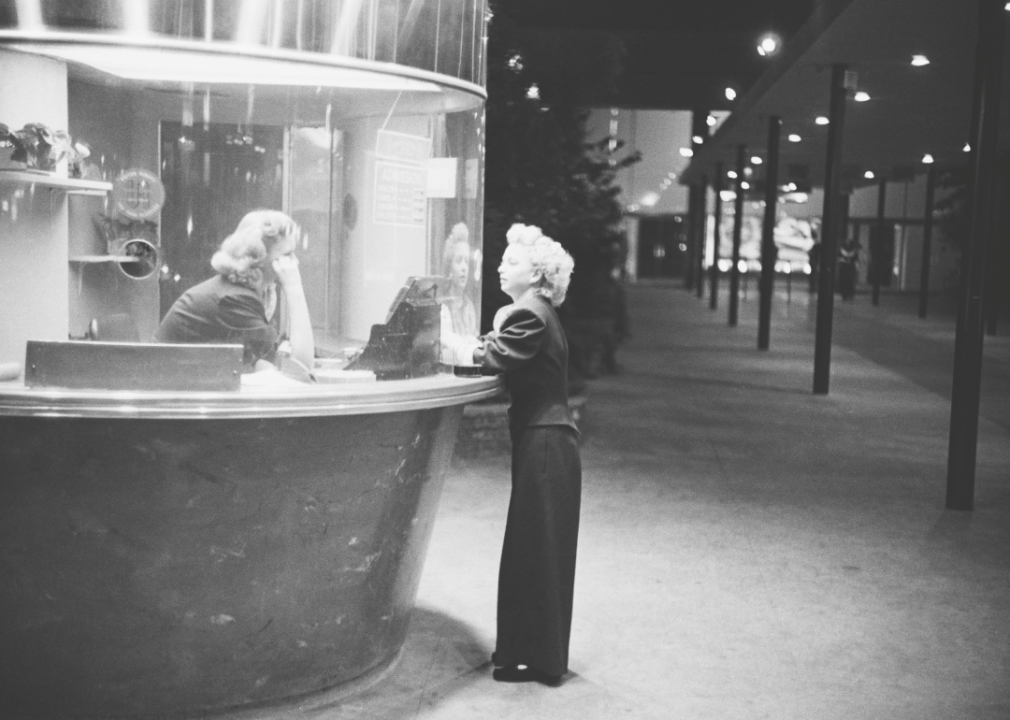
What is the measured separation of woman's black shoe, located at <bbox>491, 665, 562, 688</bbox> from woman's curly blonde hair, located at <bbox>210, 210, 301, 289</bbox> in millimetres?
2004

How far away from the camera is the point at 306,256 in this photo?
5.04m

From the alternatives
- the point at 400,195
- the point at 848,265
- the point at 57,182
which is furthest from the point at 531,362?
the point at 848,265

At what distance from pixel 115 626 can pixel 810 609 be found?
12.2ft

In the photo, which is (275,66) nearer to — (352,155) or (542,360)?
(352,155)

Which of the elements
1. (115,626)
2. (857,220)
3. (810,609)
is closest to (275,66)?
(115,626)

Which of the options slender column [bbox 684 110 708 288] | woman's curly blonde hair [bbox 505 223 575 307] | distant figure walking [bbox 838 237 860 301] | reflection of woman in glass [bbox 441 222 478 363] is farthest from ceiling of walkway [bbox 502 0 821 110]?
woman's curly blonde hair [bbox 505 223 575 307]

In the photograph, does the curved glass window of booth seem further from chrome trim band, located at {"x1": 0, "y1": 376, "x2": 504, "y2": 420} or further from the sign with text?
the sign with text

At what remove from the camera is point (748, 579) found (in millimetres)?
7504

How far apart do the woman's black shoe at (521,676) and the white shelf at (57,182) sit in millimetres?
2579

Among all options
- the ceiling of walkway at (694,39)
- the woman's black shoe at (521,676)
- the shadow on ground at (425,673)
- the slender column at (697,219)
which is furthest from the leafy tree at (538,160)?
the slender column at (697,219)

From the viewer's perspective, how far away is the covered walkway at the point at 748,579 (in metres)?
5.55

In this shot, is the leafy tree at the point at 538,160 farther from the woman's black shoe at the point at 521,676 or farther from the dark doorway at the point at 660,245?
the dark doorway at the point at 660,245

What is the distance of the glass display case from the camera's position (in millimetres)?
4664

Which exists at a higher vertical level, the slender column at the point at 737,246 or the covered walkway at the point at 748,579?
the slender column at the point at 737,246
